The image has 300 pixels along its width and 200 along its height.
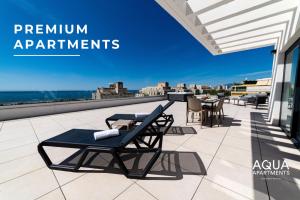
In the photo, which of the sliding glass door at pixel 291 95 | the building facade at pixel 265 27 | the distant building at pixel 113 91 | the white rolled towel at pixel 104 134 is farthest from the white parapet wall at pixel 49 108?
the distant building at pixel 113 91

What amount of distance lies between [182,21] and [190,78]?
4249 centimetres

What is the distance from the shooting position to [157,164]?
205cm

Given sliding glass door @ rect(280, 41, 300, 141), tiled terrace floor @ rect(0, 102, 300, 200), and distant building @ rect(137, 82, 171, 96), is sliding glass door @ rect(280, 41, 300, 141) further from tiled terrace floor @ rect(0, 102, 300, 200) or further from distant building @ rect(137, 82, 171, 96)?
distant building @ rect(137, 82, 171, 96)

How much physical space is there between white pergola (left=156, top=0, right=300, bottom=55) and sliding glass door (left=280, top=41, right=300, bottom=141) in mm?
512

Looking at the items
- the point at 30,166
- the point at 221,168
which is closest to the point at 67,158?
the point at 30,166

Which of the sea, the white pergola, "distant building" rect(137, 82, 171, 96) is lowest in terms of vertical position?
the sea

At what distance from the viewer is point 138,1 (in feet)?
34.1

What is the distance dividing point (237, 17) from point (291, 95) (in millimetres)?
2526

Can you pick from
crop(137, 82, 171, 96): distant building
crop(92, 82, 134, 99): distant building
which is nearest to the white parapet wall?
crop(137, 82, 171, 96): distant building

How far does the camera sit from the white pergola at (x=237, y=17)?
3.02 m

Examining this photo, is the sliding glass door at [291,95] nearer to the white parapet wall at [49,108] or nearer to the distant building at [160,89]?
the white parapet wall at [49,108]

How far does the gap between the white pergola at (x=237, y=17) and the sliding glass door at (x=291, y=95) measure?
1.68ft

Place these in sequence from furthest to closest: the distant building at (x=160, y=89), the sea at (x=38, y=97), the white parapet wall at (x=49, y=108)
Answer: the distant building at (x=160, y=89), the sea at (x=38, y=97), the white parapet wall at (x=49, y=108)

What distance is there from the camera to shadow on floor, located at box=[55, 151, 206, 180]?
1.84 m
